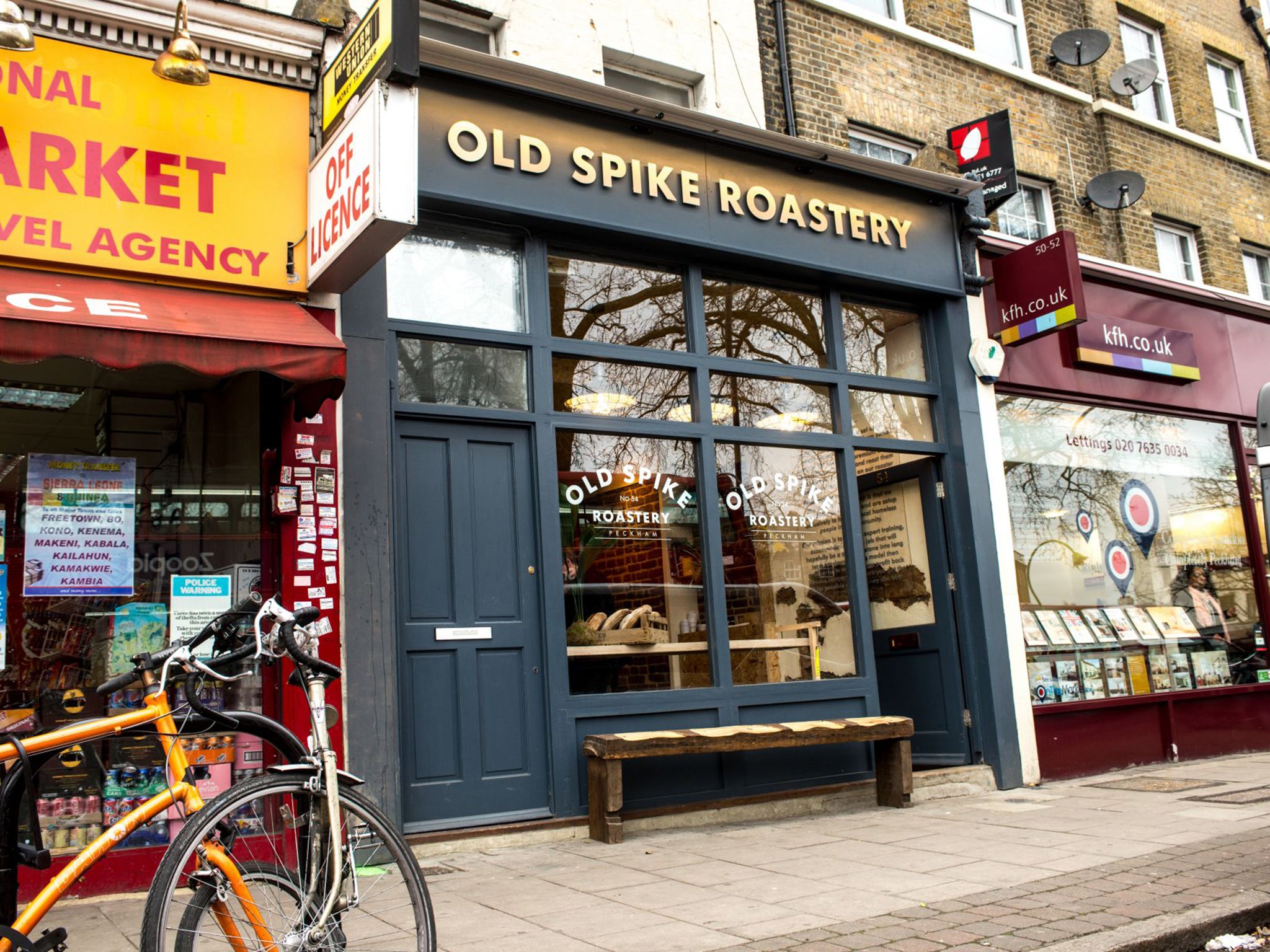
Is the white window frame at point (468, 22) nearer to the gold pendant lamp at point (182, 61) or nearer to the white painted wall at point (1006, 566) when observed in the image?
the gold pendant lamp at point (182, 61)

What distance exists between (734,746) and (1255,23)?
1357 cm

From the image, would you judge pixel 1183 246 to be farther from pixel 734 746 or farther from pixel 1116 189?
pixel 734 746

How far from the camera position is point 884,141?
10.8m

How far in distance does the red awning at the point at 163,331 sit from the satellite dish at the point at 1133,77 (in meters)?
10.5

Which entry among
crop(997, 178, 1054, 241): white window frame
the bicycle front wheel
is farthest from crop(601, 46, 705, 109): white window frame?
the bicycle front wheel

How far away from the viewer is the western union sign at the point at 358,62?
223 inches

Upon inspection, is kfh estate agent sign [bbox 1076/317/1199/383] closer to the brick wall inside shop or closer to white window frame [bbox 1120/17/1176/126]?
the brick wall inside shop

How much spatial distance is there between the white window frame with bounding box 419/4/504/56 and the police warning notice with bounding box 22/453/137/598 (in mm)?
4140

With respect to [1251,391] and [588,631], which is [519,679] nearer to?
[588,631]

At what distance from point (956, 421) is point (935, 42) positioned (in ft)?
14.3

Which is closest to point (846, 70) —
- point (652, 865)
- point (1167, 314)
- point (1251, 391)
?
point (1167, 314)

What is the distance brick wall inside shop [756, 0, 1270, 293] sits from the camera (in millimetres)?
10141

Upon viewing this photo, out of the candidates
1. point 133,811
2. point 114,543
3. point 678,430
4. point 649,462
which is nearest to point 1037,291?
point 678,430

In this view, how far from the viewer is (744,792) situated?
25.4 ft
